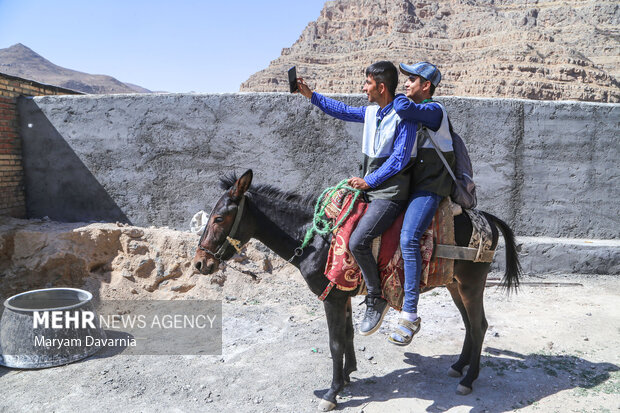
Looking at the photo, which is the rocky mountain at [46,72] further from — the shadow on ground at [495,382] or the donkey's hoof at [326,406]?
the donkey's hoof at [326,406]

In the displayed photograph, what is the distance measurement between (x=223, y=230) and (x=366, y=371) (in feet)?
6.41

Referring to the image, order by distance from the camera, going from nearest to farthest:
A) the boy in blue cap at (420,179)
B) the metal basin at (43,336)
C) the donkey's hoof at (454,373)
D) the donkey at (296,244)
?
the boy in blue cap at (420,179), the donkey at (296,244), the donkey's hoof at (454,373), the metal basin at (43,336)

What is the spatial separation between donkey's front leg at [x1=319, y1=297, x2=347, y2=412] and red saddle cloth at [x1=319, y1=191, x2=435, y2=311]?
0.20 meters

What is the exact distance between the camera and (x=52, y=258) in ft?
20.6

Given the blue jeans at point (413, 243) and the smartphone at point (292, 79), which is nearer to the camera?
the blue jeans at point (413, 243)

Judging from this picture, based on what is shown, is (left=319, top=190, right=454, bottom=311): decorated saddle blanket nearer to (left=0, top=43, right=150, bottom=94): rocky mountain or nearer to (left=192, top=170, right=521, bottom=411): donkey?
(left=192, top=170, right=521, bottom=411): donkey

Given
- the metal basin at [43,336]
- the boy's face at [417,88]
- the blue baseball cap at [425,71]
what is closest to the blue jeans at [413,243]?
the boy's face at [417,88]

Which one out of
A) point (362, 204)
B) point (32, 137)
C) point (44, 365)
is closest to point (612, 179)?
point (362, 204)

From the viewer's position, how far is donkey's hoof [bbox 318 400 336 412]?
343 centimetres

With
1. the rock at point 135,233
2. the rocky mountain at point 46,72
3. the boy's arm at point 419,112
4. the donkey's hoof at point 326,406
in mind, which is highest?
the rocky mountain at point 46,72

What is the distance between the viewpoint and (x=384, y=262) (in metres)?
3.24

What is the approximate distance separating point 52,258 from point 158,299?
5.60 ft

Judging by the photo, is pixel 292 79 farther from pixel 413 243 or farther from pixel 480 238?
pixel 480 238

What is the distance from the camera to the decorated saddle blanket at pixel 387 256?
10.6 ft
